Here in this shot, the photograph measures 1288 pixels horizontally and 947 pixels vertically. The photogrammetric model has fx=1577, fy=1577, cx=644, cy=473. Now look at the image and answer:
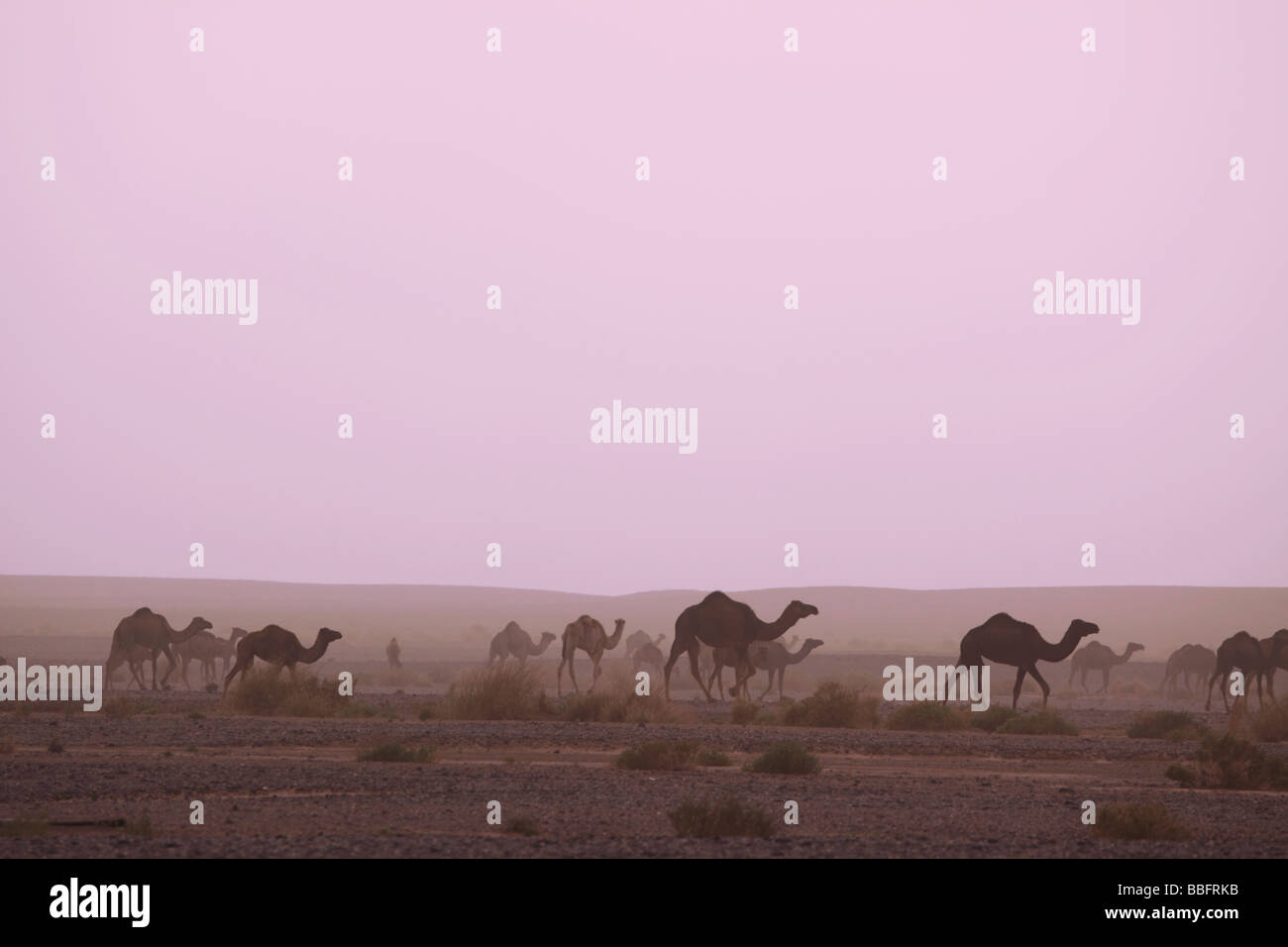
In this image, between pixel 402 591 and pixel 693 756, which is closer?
pixel 693 756

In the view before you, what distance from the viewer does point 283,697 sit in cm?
2878

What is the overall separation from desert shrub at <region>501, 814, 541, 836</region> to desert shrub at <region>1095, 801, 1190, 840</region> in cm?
494

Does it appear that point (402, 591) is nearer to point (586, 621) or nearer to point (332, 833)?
point (586, 621)

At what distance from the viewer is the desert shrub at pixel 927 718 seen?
1055 inches

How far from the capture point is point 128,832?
12.7 m

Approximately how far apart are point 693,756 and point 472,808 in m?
5.35

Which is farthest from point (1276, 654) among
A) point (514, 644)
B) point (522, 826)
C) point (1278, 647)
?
point (522, 826)

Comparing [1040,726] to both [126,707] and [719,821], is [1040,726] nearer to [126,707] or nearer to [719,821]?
[719,821]

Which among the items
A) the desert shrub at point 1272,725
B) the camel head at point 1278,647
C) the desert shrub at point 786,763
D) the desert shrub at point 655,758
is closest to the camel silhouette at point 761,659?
the desert shrub at point 1272,725

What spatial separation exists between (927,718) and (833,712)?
167 centimetres

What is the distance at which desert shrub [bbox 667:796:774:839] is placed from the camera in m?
13.1

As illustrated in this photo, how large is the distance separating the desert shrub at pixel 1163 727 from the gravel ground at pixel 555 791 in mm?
1620

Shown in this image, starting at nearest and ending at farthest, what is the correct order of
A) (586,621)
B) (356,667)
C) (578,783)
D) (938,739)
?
(578,783), (938,739), (586,621), (356,667)
